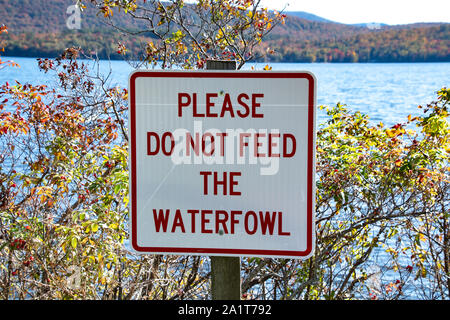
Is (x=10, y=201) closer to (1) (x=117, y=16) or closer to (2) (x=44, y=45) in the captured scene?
(1) (x=117, y=16)

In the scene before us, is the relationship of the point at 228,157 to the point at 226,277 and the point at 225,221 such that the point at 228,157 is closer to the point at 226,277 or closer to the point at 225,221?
the point at 225,221

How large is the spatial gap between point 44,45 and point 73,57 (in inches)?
163

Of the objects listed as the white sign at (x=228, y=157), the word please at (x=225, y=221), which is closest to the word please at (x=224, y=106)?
the white sign at (x=228, y=157)

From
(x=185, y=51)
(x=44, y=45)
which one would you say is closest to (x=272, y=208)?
(x=185, y=51)

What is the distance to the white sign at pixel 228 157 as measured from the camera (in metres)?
1.77

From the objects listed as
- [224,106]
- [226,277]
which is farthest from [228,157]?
[226,277]

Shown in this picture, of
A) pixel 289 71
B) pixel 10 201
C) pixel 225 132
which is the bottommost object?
pixel 10 201

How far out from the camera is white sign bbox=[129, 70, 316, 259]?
177 cm

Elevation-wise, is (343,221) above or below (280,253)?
below

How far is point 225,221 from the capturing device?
1800 millimetres

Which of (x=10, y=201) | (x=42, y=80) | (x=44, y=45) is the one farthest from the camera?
(x=44, y=45)

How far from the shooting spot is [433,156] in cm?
454

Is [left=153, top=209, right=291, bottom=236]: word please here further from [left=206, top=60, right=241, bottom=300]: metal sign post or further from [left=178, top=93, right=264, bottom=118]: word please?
[left=178, top=93, right=264, bottom=118]: word please

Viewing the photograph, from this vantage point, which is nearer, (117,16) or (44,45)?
(117,16)
